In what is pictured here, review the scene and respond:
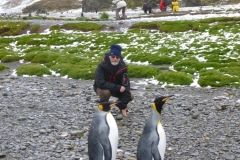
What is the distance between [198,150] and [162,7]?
33.9 metres

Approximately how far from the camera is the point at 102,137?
5.06m

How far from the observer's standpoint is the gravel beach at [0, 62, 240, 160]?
636 centimetres

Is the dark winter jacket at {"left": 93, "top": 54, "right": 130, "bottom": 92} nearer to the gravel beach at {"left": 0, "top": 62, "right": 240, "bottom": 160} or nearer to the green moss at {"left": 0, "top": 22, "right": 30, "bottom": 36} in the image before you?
the gravel beach at {"left": 0, "top": 62, "right": 240, "bottom": 160}

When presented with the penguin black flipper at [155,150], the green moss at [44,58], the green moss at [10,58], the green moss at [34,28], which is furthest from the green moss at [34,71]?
the green moss at [34,28]

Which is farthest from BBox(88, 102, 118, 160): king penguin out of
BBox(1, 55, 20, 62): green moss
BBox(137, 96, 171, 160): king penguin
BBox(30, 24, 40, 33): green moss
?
BBox(30, 24, 40, 33): green moss

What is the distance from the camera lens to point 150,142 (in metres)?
4.92

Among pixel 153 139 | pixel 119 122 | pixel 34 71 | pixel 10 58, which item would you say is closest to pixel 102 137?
pixel 153 139

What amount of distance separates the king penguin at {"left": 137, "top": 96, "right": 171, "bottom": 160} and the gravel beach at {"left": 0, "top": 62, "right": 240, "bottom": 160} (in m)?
1.12

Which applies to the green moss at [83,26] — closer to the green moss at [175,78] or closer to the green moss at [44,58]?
the green moss at [44,58]

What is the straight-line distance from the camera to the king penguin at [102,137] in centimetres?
505

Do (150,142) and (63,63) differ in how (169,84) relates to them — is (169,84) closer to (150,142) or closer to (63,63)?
(63,63)

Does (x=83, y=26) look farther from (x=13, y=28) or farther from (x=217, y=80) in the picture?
(x=217, y=80)

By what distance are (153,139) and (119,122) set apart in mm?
3135

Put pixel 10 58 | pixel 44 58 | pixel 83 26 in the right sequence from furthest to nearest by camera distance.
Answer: pixel 83 26
pixel 10 58
pixel 44 58
